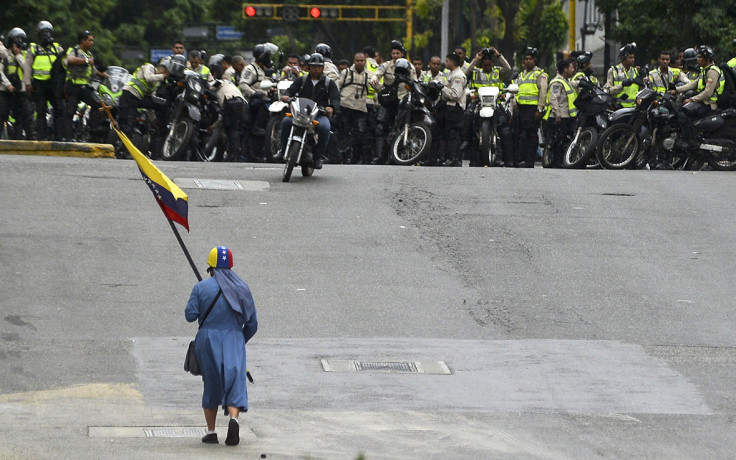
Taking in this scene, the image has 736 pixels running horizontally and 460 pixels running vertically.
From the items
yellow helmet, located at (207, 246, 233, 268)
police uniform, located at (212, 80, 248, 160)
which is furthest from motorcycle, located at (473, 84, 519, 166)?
yellow helmet, located at (207, 246, 233, 268)

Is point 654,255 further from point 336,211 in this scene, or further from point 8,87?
point 8,87

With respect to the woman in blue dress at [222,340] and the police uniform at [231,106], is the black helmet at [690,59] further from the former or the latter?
the woman in blue dress at [222,340]

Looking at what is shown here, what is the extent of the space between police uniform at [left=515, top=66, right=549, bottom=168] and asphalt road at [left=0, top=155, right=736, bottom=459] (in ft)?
10.8

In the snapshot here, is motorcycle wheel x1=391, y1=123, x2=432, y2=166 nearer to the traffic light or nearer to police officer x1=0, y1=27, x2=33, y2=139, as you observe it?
police officer x1=0, y1=27, x2=33, y2=139

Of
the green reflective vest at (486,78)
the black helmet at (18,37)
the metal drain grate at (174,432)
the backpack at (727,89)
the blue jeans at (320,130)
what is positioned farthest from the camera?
the green reflective vest at (486,78)

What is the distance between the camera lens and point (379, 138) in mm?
20688

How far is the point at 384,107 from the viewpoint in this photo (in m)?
20.2

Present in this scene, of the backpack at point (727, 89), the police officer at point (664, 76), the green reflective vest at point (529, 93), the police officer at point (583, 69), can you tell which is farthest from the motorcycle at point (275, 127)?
the backpack at point (727, 89)

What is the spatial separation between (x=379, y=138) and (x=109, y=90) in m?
3.96

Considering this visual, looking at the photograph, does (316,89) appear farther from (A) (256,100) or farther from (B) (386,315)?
(B) (386,315)

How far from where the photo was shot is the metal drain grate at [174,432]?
820 centimetres

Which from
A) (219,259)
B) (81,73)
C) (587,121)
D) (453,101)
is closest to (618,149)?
(587,121)

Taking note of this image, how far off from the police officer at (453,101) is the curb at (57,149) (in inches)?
190

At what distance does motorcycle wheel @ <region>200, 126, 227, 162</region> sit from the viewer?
19.8m
